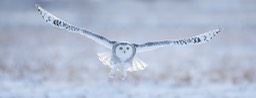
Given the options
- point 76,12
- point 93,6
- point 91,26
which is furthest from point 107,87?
point 93,6

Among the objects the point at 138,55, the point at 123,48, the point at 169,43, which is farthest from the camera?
the point at 138,55

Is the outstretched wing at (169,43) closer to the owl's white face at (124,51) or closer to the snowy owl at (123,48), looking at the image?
the snowy owl at (123,48)

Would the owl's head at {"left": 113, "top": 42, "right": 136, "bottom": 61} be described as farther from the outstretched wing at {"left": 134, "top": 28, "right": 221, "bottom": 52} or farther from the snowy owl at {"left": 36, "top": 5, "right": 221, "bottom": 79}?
the outstretched wing at {"left": 134, "top": 28, "right": 221, "bottom": 52}

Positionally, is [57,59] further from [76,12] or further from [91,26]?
[76,12]

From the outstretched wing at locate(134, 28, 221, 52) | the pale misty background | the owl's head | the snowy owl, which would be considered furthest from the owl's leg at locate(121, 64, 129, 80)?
the pale misty background

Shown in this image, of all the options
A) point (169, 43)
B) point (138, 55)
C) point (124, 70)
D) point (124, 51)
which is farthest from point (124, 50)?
point (138, 55)

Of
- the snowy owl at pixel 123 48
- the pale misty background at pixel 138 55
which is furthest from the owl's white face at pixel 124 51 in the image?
the pale misty background at pixel 138 55

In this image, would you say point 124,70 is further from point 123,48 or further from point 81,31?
point 81,31

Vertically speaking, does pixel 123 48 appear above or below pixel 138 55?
below
